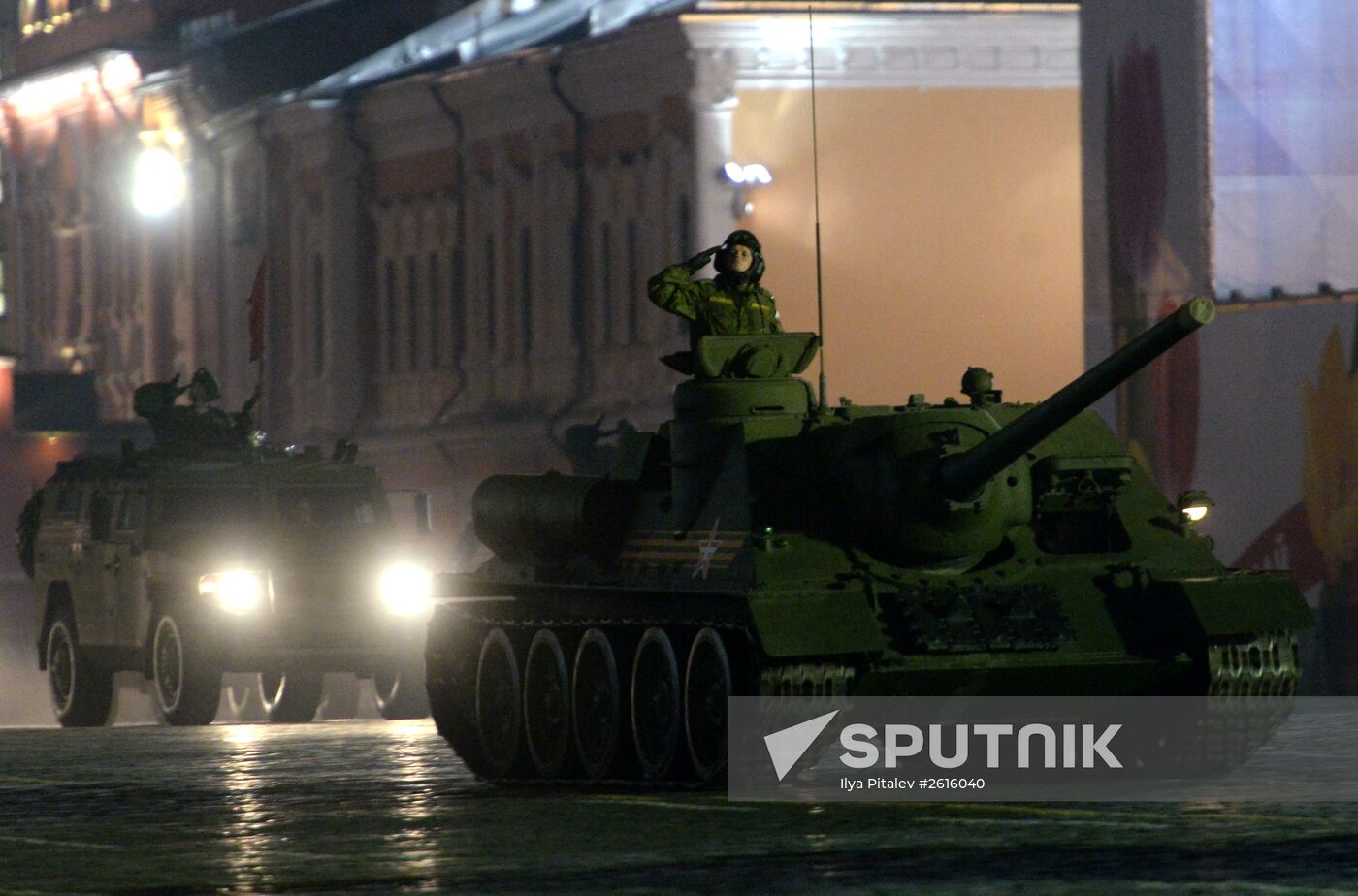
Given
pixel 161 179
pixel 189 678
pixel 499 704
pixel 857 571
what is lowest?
pixel 189 678

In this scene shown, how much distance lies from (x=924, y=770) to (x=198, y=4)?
1535 inches

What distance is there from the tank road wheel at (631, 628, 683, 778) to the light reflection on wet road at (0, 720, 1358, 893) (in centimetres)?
38

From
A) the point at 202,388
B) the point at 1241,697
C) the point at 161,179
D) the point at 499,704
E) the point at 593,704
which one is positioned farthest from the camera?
the point at 161,179

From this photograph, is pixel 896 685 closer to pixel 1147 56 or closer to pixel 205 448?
pixel 205 448

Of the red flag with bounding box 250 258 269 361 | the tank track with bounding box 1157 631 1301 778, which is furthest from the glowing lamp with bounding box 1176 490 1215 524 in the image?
the red flag with bounding box 250 258 269 361

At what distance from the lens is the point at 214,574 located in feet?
83.6

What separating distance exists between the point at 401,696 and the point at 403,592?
2088mm

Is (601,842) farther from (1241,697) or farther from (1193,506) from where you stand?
(1193,506)

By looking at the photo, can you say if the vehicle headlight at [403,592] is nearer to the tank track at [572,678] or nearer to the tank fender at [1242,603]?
the tank track at [572,678]

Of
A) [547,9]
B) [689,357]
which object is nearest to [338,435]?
[547,9]

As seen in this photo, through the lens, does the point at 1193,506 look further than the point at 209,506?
No

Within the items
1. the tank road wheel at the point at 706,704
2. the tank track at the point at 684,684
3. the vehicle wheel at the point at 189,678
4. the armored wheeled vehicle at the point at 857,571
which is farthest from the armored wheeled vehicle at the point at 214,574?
the tank road wheel at the point at 706,704

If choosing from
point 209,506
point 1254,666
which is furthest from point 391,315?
point 1254,666

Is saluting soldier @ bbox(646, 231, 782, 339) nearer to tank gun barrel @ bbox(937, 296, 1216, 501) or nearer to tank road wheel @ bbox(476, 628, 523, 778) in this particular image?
tank gun barrel @ bbox(937, 296, 1216, 501)
